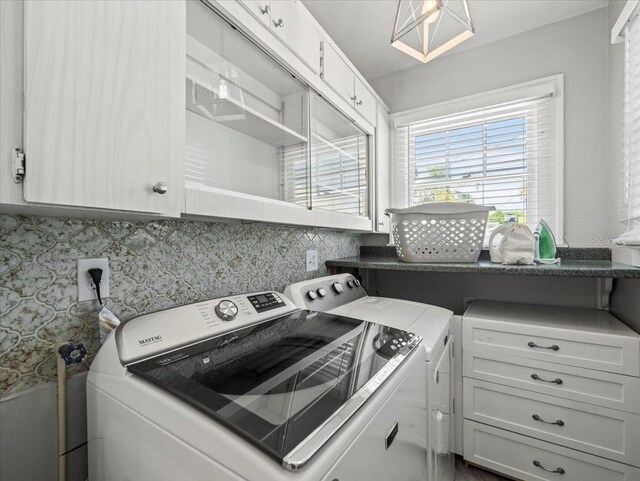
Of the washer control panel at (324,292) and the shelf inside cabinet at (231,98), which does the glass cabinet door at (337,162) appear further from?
the washer control panel at (324,292)

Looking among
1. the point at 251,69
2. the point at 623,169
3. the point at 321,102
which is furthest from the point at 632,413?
the point at 251,69

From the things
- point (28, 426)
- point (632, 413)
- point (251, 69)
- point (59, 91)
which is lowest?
point (632, 413)

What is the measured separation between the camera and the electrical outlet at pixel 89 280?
34.0 inches

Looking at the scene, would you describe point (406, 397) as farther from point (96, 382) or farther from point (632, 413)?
point (632, 413)

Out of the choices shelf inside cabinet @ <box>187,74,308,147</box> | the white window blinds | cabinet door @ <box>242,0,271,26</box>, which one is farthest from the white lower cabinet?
cabinet door @ <box>242,0,271,26</box>

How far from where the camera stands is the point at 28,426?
30.6 inches

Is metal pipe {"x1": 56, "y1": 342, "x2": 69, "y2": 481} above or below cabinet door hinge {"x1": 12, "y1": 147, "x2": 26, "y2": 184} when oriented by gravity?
below

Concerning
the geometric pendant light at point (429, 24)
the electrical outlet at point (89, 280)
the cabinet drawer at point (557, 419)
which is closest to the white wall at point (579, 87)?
the geometric pendant light at point (429, 24)

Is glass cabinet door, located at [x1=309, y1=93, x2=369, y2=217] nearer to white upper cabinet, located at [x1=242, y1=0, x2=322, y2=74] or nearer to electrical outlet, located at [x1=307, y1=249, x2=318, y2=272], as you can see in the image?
white upper cabinet, located at [x1=242, y1=0, x2=322, y2=74]

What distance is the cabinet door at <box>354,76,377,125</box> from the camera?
74.0 inches

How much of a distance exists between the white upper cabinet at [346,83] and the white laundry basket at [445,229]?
709mm

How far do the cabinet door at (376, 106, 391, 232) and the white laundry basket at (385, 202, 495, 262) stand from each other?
0.35 m

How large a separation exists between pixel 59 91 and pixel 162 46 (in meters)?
0.29

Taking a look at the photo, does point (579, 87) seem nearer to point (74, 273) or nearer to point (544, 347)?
point (544, 347)
